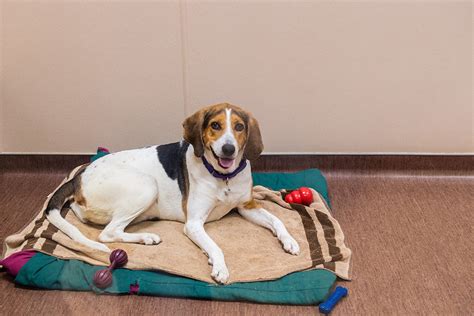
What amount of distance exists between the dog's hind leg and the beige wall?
763mm

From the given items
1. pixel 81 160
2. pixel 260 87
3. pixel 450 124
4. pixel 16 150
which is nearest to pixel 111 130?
pixel 81 160

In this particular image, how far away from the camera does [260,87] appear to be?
3809 mm

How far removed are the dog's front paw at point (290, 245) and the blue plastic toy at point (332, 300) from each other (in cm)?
30

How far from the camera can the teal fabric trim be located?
2.74m

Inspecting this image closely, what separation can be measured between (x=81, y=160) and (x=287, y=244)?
1.63 meters

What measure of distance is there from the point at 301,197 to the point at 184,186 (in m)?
0.69

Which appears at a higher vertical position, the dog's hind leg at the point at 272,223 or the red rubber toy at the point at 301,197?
the red rubber toy at the point at 301,197

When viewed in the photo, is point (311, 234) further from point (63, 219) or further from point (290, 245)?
point (63, 219)

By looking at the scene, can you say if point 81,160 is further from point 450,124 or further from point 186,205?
point 450,124

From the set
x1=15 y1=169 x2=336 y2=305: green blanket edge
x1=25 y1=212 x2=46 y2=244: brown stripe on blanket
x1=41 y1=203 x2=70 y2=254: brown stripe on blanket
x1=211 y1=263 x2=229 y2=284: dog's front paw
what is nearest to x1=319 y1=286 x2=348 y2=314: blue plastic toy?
x1=15 y1=169 x2=336 y2=305: green blanket edge

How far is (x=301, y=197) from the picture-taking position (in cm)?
349

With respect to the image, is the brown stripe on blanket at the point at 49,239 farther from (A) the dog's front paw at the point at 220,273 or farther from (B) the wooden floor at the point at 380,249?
(A) the dog's front paw at the point at 220,273

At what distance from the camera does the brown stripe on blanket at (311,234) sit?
9.75 ft

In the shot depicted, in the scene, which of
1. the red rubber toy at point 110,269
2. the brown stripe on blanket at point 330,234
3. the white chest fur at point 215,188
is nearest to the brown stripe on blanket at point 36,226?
the red rubber toy at point 110,269
